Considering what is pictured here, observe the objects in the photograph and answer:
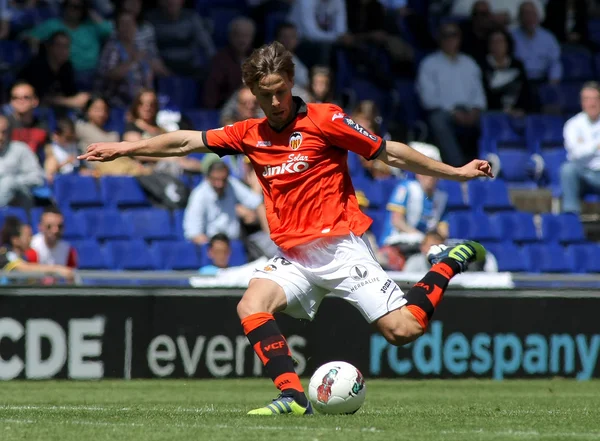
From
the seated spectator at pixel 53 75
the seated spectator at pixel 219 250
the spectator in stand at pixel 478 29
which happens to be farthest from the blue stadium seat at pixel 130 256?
the spectator in stand at pixel 478 29

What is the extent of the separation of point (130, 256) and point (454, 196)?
422 cm

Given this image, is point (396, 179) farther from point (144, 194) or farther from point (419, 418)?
point (419, 418)

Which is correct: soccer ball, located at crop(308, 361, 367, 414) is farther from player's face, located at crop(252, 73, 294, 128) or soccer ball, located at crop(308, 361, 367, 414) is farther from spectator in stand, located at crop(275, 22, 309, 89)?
spectator in stand, located at crop(275, 22, 309, 89)

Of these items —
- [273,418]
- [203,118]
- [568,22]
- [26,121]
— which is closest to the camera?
[273,418]

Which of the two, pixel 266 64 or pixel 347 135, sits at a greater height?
pixel 266 64

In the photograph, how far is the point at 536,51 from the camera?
1752cm

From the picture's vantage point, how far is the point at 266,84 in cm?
686

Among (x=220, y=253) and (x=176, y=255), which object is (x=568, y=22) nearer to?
(x=176, y=255)

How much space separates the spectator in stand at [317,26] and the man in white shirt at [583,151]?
11.2 feet

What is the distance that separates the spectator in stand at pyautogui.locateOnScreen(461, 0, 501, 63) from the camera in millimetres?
17156

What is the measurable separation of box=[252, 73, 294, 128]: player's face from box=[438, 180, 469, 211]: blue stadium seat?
310 inches

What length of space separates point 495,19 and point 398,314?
36.5 feet

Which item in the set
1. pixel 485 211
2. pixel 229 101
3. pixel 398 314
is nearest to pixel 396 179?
pixel 485 211

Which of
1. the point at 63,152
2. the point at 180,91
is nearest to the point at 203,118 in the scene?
the point at 180,91
